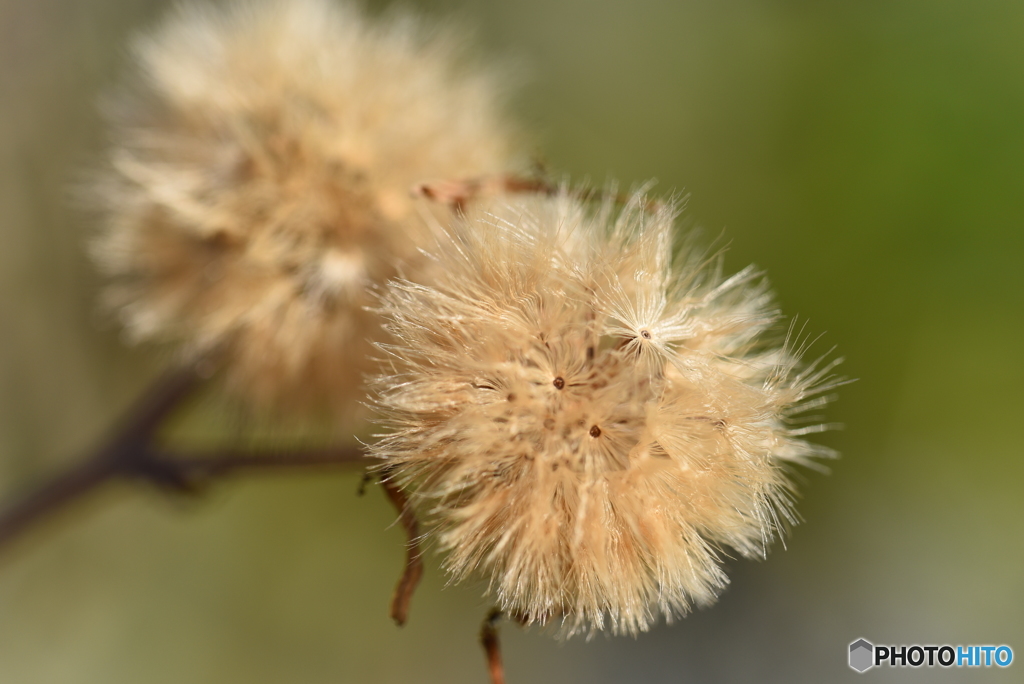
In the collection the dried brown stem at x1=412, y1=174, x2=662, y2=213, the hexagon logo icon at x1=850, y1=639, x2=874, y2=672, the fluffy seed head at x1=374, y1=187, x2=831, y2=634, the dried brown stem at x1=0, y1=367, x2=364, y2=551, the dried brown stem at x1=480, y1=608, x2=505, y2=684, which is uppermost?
the dried brown stem at x1=412, y1=174, x2=662, y2=213

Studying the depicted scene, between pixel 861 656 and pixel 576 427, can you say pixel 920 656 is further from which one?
pixel 576 427

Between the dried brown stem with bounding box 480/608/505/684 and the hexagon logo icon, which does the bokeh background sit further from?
the dried brown stem with bounding box 480/608/505/684

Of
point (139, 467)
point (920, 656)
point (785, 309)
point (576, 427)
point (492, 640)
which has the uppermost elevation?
point (785, 309)

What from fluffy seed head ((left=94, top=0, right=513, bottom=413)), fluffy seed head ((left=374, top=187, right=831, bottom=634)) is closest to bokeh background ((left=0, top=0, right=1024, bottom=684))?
fluffy seed head ((left=94, top=0, right=513, bottom=413))

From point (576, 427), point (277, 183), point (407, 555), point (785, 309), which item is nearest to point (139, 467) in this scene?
point (277, 183)


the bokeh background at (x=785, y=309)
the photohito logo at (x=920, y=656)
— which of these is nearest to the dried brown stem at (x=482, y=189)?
the photohito logo at (x=920, y=656)

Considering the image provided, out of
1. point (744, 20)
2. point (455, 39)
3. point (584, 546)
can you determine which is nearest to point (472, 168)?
Answer: point (455, 39)
